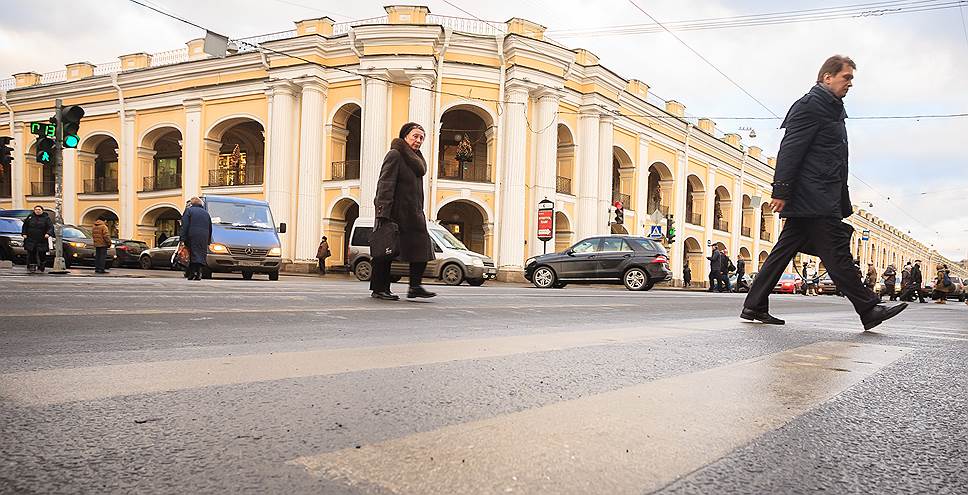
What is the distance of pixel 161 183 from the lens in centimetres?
3378

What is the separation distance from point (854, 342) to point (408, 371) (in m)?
3.03

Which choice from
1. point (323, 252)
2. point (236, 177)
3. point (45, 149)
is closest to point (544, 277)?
point (323, 252)

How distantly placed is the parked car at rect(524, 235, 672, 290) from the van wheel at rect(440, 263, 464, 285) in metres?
2.71

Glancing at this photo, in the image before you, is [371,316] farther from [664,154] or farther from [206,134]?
[664,154]

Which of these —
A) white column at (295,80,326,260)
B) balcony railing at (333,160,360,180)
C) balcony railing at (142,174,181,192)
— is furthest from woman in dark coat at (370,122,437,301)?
balcony railing at (142,174,181,192)

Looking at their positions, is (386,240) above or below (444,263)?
above

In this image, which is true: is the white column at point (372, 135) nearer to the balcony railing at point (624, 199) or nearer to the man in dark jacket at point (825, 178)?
the balcony railing at point (624, 199)

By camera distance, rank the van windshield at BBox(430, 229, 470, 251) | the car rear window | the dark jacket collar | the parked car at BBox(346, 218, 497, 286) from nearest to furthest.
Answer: the dark jacket collar < the parked car at BBox(346, 218, 497, 286) < the van windshield at BBox(430, 229, 470, 251) < the car rear window

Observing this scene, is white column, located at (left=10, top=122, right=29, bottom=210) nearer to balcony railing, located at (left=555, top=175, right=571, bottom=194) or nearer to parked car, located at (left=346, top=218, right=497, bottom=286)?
parked car, located at (left=346, top=218, right=497, bottom=286)

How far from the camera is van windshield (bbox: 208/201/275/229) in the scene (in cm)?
1612

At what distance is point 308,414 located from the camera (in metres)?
1.66

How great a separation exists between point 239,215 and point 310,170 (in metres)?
11.9

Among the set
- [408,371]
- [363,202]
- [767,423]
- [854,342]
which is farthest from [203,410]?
[363,202]

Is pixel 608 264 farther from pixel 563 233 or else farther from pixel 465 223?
pixel 465 223
